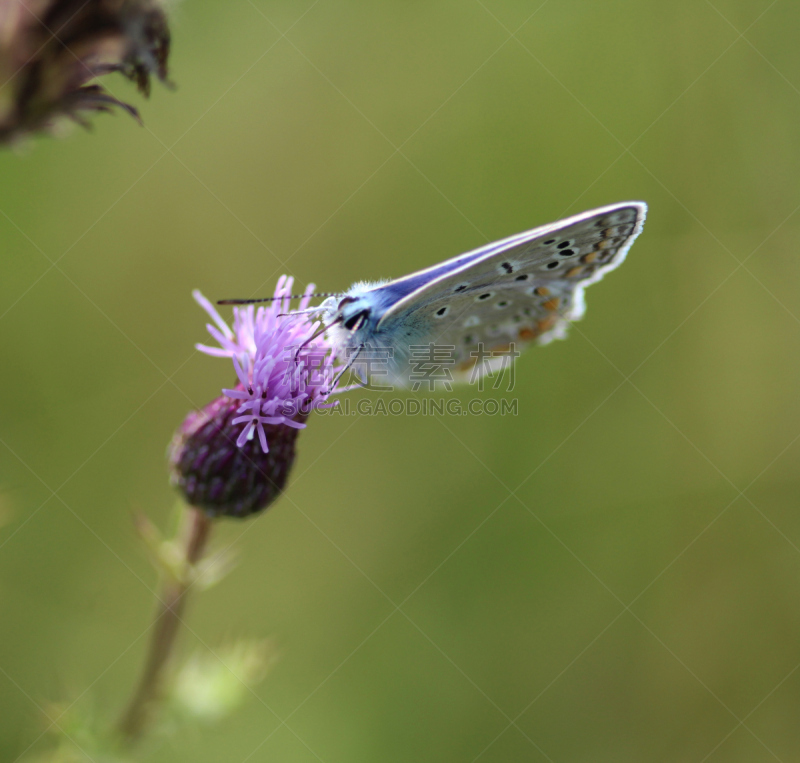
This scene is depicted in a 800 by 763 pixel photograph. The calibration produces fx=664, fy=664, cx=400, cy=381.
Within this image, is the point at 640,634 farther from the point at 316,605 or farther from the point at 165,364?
the point at 165,364

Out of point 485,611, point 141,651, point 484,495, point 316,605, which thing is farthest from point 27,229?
point 485,611

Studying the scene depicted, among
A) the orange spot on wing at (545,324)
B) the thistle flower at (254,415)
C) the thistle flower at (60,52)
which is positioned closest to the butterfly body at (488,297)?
the orange spot on wing at (545,324)

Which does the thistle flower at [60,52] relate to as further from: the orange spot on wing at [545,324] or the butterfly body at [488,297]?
the orange spot on wing at [545,324]

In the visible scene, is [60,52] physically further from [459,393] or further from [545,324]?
[459,393]

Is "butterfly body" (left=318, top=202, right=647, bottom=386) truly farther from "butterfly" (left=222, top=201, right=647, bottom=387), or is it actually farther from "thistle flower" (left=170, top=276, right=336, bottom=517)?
"thistle flower" (left=170, top=276, right=336, bottom=517)

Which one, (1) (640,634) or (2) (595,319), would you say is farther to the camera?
(2) (595,319)
